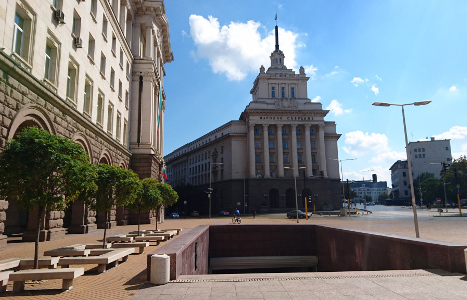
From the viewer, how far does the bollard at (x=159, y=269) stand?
7.23 metres

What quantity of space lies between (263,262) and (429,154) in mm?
126538

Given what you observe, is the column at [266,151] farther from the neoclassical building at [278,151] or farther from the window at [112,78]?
the window at [112,78]

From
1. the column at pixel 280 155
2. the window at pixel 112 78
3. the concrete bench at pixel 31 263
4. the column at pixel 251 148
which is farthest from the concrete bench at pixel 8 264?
the column at pixel 280 155

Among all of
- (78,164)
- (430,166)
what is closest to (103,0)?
(78,164)

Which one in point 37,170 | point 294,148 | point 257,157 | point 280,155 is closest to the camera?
point 37,170


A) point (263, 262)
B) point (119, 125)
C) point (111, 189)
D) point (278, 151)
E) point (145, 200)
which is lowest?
point (263, 262)

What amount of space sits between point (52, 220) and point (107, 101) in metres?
13.0

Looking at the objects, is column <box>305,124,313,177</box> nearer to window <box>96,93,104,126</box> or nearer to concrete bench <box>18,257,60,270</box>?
window <box>96,93,104,126</box>

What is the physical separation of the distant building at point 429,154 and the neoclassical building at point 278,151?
198 ft

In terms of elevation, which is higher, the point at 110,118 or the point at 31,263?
the point at 110,118

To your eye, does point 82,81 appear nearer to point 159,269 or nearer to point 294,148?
point 159,269

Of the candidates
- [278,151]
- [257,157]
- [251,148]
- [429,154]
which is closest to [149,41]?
[251,148]

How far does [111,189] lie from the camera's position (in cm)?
1354

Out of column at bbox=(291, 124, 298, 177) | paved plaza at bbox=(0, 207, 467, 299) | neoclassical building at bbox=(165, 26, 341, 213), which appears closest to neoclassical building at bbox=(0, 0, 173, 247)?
paved plaza at bbox=(0, 207, 467, 299)
